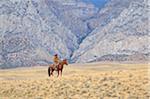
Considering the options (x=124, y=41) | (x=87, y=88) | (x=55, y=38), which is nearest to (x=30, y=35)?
(x=55, y=38)

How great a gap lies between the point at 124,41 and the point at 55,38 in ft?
87.1

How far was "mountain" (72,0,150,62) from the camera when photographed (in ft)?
527

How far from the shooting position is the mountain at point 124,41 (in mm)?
160750

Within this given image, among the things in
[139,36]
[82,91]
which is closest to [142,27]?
[139,36]

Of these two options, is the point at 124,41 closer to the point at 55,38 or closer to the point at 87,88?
the point at 55,38

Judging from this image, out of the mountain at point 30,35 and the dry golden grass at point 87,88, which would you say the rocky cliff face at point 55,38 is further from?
the dry golden grass at point 87,88

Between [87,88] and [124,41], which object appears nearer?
[87,88]

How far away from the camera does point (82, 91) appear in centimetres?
2950

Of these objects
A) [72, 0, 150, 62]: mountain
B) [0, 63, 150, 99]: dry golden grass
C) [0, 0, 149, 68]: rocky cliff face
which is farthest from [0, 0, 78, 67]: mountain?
[0, 63, 150, 99]: dry golden grass

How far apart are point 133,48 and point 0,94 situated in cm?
13057

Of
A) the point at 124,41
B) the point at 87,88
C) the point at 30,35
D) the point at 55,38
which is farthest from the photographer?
the point at 55,38

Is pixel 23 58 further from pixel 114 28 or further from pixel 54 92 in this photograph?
pixel 54 92

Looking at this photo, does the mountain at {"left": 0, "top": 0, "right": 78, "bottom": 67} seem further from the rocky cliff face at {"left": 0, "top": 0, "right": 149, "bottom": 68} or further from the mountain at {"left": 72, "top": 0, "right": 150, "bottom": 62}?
the mountain at {"left": 72, "top": 0, "right": 150, "bottom": 62}

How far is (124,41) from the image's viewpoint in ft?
529
